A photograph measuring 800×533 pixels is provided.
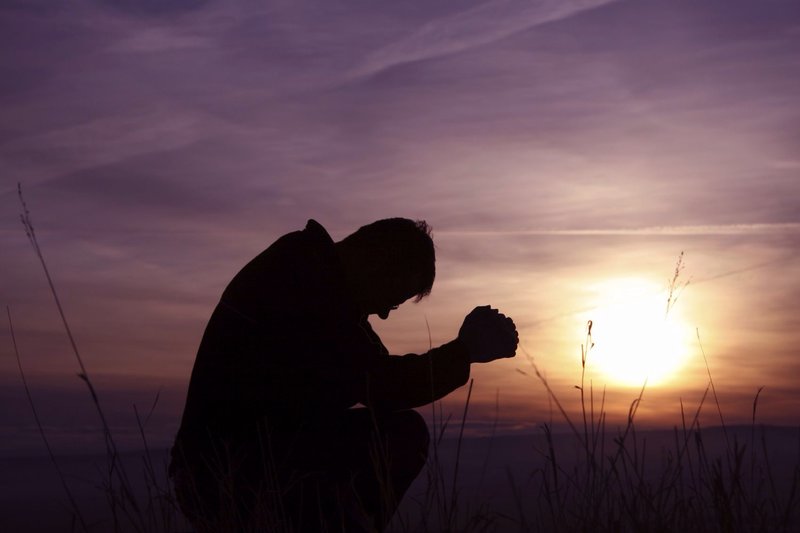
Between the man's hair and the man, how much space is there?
0.57ft

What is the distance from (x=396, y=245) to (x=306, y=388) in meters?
0.68

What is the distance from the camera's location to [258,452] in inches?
150

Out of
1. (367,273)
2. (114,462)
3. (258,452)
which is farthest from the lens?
(367,273)

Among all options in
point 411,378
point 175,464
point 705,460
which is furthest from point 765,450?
point 175,464

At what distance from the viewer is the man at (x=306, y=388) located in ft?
12.5

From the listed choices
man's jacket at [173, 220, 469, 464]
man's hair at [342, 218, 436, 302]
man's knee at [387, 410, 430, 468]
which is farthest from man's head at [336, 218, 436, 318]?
man's knee at [387, 410, 430, 468]

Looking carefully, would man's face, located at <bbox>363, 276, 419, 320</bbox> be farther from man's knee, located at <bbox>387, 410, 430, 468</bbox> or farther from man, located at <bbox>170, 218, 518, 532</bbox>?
man's knee, located at <bbox>387, 410, 430, 468</bbox>

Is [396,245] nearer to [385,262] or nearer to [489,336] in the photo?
[385,262]

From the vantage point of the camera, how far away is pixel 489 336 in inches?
157

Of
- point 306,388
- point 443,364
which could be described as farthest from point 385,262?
point 306,388

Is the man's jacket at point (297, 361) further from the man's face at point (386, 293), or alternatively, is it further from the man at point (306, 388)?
the man's face at point (386, 293)

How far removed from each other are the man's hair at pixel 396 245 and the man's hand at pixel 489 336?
0.30m

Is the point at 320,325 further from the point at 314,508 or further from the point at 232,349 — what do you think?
the point at 314,508

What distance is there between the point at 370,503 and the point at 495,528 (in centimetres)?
57
